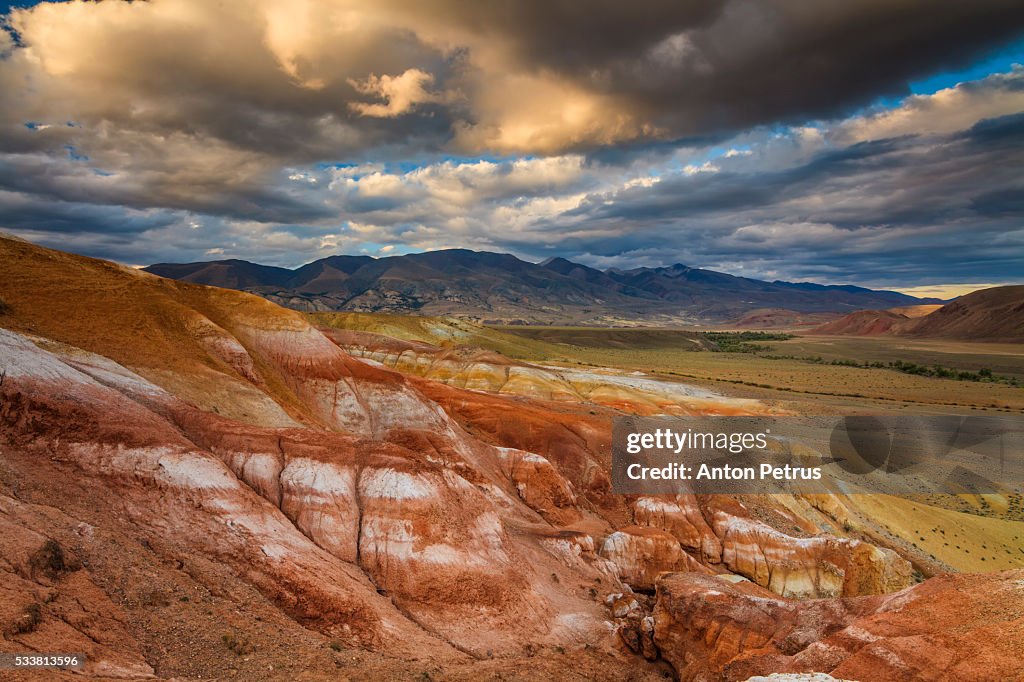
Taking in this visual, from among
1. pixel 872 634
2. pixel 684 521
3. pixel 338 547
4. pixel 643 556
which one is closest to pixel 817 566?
pixel 684 521

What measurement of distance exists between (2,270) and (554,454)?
140 feet

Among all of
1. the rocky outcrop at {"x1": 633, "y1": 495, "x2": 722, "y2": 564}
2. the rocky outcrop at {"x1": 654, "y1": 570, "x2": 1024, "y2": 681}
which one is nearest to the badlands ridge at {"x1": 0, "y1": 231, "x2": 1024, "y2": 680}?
the rocky outcrop at {"x1": 654, "y1": 570, "x2": 1024, "y2": 681}

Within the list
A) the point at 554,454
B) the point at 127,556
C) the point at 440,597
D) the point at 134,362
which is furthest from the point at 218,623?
the point at 554,454

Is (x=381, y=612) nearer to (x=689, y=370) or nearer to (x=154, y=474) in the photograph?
(x=154, y=474)

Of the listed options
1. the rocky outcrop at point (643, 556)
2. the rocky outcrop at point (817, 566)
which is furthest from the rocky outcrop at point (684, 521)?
the rocky outcrop at point (643, 556)

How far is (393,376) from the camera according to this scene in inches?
1901

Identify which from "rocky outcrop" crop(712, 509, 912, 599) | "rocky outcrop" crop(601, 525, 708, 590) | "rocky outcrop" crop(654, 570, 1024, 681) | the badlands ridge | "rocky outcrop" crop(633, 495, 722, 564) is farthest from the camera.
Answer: "rocky outcrop" crop(633, 495, 722, 564)

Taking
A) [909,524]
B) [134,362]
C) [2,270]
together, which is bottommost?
[909,524]

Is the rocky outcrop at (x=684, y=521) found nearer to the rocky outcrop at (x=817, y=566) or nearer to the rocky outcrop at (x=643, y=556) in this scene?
the rocky outcrop at (x=817, y=566)

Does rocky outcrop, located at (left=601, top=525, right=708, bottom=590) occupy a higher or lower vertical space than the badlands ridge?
lower

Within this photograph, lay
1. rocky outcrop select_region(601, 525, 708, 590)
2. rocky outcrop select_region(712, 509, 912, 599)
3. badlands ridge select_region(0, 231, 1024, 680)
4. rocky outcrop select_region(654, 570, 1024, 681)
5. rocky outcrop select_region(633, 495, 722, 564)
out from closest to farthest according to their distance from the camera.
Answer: rocky outcrop select_region(654, 570, 1024, 681) < badlands ridge select_region(0, 231, 1024, 680) < rocky outcrop select_region(601, 525, 708, 590) < rocky outcrop select_region(712, 509, 912, 599) < rocky outcrop select_region(633, 495, 722, 564)

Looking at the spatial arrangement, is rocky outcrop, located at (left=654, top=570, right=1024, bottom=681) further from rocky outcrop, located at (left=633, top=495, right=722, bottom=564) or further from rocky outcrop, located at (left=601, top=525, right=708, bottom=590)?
rocky outcrop, located at (left=633, top=495, right=722, bottom=564)

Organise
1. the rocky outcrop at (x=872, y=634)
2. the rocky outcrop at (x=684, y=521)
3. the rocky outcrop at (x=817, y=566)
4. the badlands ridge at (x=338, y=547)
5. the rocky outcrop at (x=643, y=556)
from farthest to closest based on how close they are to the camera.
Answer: the rocky outcrop at (x=684, y=521), the rocky outcrop at (x=817, y=566), the rocky outcrop at (x=643, y=556), the badlands ridge at (x=338, y=547), the rocky outcrop at (x=872, y=634)


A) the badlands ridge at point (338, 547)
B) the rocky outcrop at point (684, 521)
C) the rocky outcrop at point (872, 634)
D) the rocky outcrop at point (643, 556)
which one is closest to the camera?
the rocky outcrop at point (872, 634)
